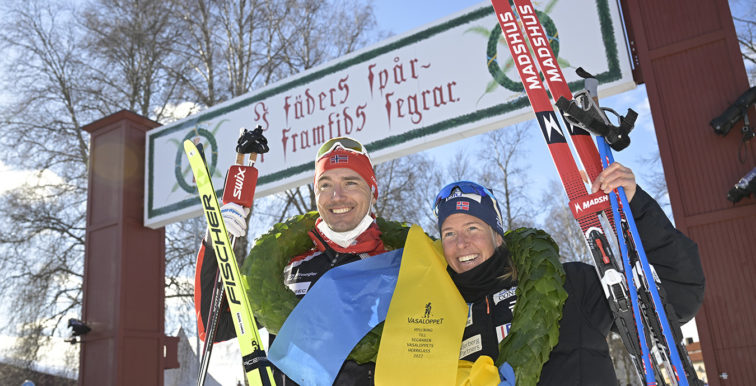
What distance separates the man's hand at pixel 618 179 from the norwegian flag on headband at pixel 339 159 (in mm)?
1028

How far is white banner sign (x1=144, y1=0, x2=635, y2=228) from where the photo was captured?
4.57 m

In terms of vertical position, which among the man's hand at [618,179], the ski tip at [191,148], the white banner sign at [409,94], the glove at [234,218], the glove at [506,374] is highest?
the white banner sign at [409,94]

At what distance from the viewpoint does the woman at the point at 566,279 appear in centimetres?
171

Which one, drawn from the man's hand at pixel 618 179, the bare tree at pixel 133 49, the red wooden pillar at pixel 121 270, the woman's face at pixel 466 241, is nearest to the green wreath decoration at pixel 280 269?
the woman's face at pixel 466 241

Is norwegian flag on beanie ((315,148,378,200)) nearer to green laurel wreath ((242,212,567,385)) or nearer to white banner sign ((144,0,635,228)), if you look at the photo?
green laurel wreath ((242,212,567,385))

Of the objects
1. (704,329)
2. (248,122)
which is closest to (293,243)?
(704,329)

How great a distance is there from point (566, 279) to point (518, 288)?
7.9 inches

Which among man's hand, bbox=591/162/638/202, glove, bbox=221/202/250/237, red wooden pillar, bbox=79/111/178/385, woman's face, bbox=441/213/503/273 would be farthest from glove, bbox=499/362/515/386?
red wooden pillar, bbox=79/111/178/385

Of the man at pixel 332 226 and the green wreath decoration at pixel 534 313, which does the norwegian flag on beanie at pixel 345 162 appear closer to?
the man at pixel 332 226

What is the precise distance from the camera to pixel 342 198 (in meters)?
2.27

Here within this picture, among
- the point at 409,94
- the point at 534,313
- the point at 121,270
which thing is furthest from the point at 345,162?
the point at 121,270

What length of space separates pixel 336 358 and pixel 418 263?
1.48 ft

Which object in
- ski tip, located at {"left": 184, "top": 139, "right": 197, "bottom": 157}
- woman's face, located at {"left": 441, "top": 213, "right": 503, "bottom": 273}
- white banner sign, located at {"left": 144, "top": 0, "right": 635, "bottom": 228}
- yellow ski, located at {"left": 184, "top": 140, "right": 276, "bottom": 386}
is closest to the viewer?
woman's face, located at {"left": 441, "top": 213, "right": 503, "bottom": 273}

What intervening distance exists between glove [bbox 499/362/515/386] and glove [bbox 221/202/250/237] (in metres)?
1.17
